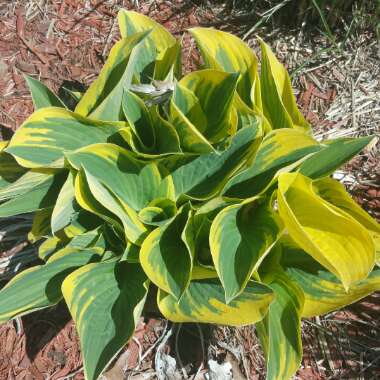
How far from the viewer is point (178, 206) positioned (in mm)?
1239

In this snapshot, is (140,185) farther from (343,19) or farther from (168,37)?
(343,19)

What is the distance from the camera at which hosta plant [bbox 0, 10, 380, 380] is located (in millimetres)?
1098

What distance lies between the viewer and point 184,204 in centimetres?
120

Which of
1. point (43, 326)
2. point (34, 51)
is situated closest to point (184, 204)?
point (43, 326)

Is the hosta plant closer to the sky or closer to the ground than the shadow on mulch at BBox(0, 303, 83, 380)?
closer to the sky

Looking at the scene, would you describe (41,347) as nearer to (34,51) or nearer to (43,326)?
(43,326)

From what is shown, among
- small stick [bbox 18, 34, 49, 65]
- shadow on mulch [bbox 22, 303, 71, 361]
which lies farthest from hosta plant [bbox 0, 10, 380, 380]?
small stick [bbox 18, 34, 49, 65]

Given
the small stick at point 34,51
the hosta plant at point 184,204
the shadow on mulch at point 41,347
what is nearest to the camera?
the hosta plant at point 184,204

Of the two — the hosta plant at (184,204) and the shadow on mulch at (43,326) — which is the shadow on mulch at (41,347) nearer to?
the shadow on mulch at (43,326)

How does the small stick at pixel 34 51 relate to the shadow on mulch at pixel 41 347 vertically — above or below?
above

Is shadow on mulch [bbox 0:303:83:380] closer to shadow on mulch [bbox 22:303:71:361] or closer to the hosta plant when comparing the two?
shadow on mulch [bbox 22:303:71:361]

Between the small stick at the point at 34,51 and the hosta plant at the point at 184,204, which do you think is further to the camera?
the small stick at the point at 34,51

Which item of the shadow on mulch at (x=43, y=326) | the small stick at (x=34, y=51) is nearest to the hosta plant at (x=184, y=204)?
the shadow on mulch at (x=43, y=326)

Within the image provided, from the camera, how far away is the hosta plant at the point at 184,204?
3.60 feet
